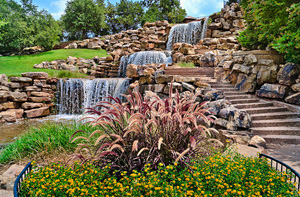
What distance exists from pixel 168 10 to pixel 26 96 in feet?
93.8

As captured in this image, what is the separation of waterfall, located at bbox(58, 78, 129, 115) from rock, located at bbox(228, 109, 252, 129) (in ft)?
21.4

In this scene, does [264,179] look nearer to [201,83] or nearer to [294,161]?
[294,161]

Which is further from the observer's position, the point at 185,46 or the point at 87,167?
the point at 185,46

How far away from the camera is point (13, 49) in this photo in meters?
21.5

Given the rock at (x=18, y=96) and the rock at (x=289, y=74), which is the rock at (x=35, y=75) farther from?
the rock at (x=289, y=74)

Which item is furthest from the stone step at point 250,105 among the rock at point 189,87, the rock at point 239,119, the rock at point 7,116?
the rock at point 7,116

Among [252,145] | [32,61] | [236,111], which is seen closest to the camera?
[252,145]

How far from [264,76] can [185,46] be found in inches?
244

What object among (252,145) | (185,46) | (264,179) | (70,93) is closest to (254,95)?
(252,145)

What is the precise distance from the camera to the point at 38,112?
31.8 feet

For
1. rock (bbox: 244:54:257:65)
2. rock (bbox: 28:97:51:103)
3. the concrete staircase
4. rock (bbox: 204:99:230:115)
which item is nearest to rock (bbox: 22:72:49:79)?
rock (bbox: 28:97:51:103)

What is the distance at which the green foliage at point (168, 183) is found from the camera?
192cm

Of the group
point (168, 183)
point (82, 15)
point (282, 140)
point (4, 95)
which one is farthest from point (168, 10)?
point (168, 183)

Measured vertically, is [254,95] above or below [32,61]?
below
